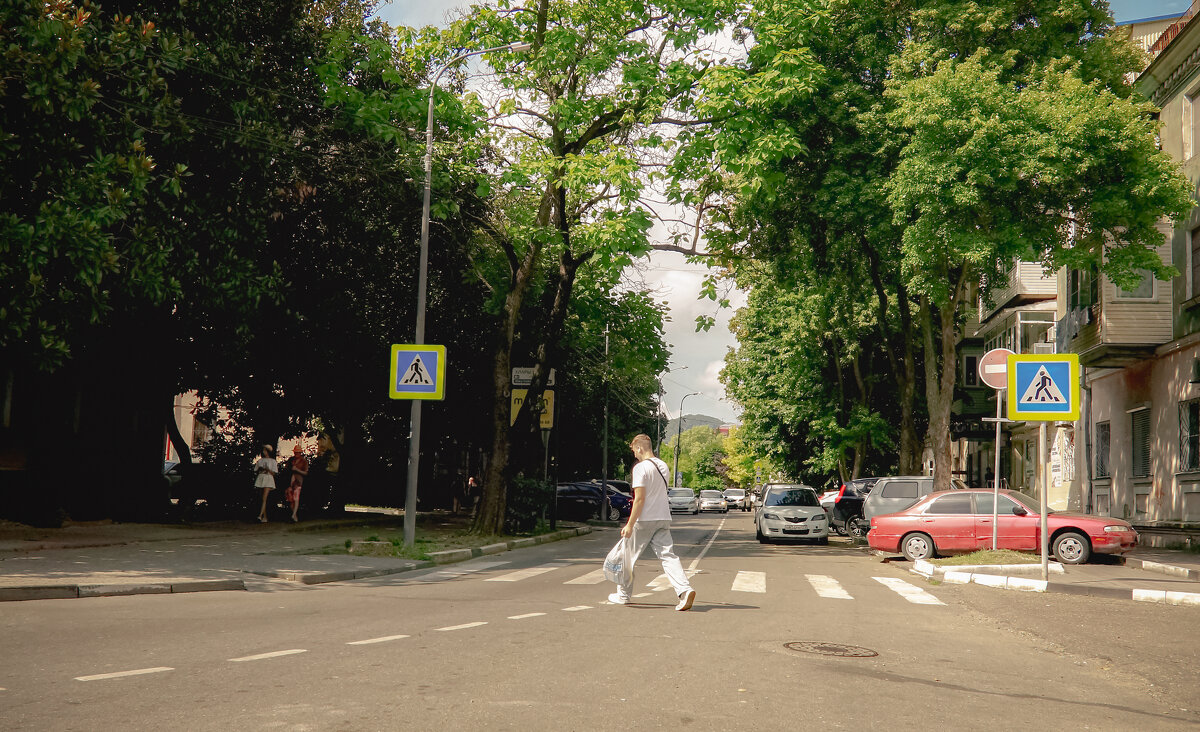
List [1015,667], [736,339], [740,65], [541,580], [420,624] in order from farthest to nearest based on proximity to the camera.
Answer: [736,339] → [740,65] → [541,580] → [420,624] → [1015,667]

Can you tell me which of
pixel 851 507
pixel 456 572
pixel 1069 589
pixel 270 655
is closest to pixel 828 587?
pixel 1069 589

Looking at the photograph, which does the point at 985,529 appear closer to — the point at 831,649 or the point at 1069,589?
the point at 1069,589

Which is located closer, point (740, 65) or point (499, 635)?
point (499, 635)

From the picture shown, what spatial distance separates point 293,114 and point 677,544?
13490 mm

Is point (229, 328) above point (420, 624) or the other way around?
above

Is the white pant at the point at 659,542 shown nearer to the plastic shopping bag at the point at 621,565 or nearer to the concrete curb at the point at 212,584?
the plastic shopping bag at the point at 621,565

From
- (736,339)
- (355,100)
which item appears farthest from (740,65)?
(736,339)

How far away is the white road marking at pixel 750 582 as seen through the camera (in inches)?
537

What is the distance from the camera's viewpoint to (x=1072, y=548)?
59.2ft

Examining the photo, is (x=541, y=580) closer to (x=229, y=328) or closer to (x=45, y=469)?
(x=229, y=328)

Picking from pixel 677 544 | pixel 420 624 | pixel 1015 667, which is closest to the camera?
pixel 1015 667

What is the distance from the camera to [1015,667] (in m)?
7.68

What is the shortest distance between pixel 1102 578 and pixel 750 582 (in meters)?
5.09

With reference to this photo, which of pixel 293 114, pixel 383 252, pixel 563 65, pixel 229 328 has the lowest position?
pixel 229 328
